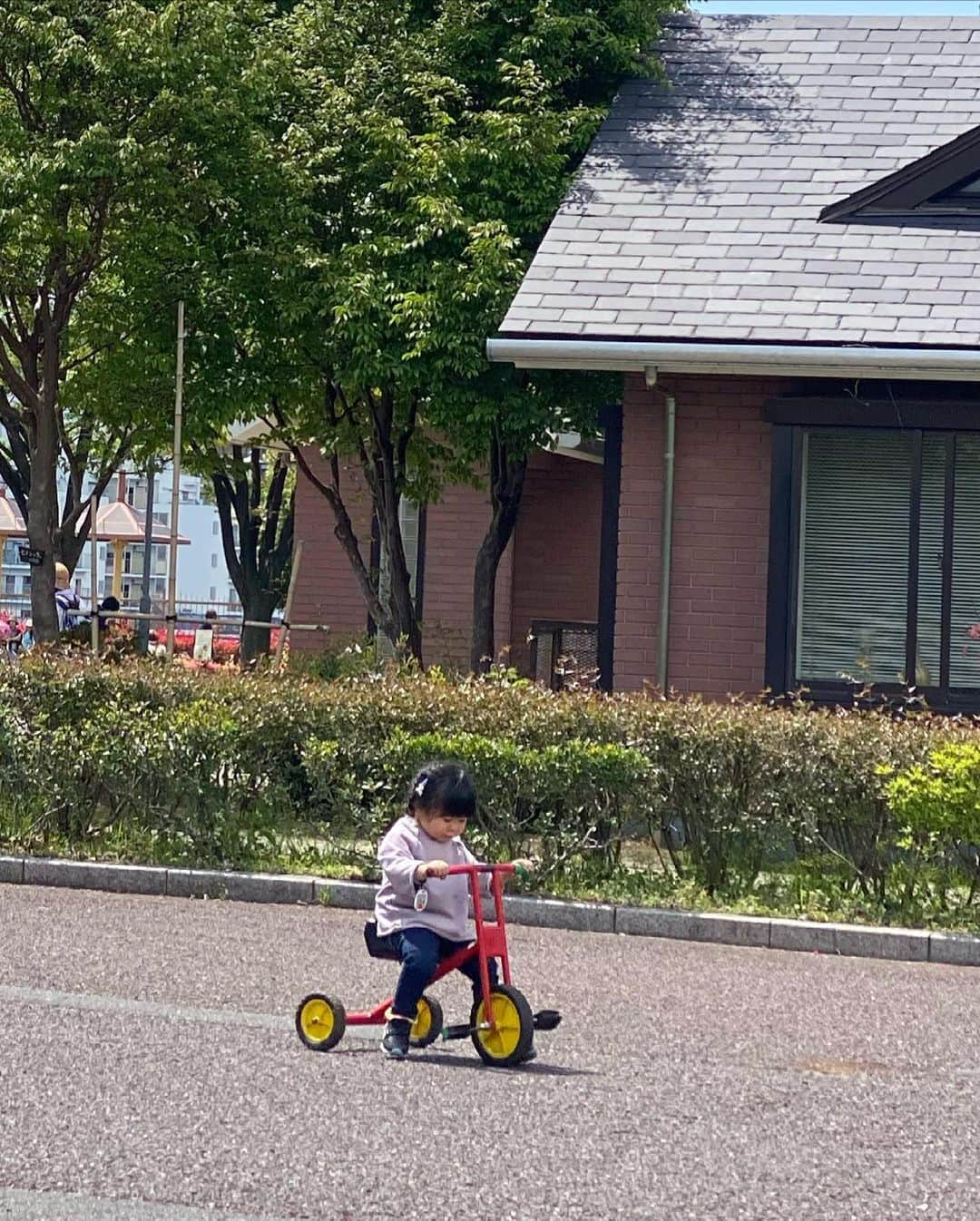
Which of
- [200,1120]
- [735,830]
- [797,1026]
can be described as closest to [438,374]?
[735,830]

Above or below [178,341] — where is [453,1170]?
below

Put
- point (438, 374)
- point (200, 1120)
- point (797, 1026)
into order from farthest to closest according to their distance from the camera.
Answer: point (438, 374) → point (797, 1026) → point (200, 1120)

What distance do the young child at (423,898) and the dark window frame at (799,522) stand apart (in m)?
7.47

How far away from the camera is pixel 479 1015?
22.8ft

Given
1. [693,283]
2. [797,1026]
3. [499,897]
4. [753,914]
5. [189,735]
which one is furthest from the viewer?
[693,283]

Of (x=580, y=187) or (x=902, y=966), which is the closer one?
(x=902, y=966)

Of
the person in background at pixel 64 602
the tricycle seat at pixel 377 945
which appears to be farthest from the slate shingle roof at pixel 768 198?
the tricycle seat at pixel 377 945

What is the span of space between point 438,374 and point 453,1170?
37.4 feet

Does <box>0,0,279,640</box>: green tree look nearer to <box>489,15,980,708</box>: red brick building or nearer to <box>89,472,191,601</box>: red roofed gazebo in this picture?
<box>489,15,980,708</box>: red brick building

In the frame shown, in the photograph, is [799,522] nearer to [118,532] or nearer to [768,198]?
[768,198]

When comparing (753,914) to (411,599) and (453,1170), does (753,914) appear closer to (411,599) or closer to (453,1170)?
(453,1170)

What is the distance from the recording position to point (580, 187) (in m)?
16.7

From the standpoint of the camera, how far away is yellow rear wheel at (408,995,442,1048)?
279 inches

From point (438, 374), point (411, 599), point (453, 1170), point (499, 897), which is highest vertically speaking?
point (438, 374)
